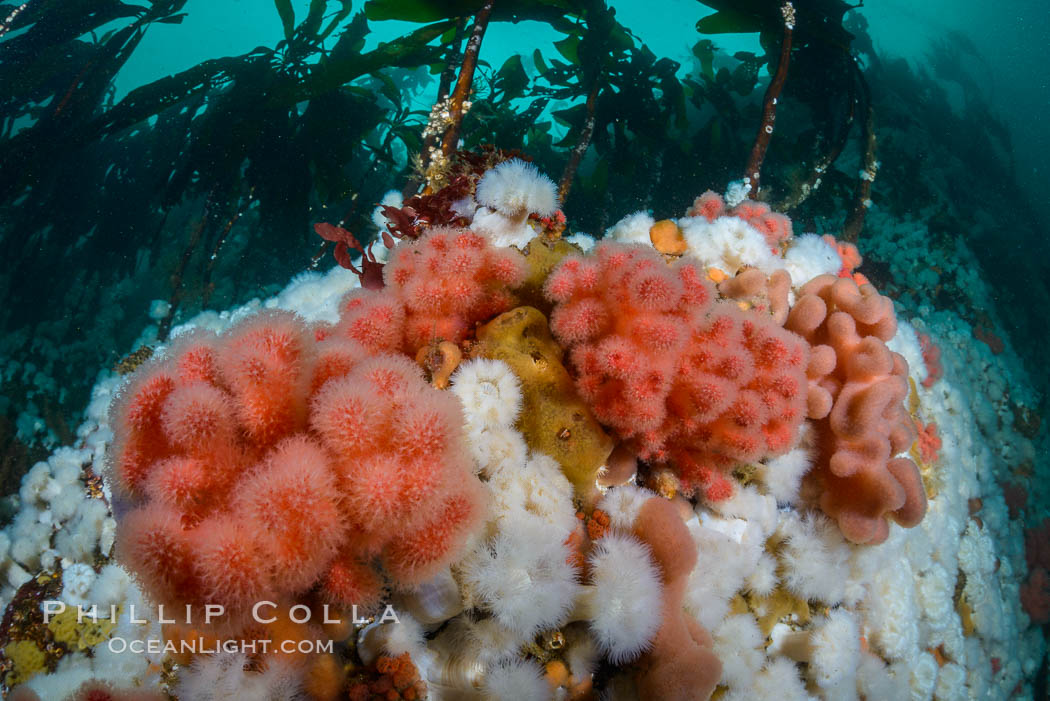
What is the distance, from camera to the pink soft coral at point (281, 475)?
160cm

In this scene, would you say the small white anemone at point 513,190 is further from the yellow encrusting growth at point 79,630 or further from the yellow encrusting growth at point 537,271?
the yellow encrusting growth at point 79,630

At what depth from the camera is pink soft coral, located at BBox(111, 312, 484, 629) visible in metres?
1.60

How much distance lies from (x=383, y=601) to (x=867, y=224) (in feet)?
32.9

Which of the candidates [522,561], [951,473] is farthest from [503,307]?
[951,473]

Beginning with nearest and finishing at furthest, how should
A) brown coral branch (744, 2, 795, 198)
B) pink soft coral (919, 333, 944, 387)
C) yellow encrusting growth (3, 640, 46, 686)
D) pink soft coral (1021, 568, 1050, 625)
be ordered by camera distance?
1. yellow encrusting growth (3, 640, 46, 686)
2. pink soft coral (919, 333, 944, 387)
3. brown coral branch (744, 2, 795, 198)
4. pink soft coral (1021, 568, 1050, 625)

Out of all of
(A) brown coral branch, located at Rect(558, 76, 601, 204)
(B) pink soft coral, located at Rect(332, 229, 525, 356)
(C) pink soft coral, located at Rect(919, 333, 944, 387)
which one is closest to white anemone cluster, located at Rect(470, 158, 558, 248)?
A: (B) pink soft coral, located at Rect(332, 229, 525, 356)

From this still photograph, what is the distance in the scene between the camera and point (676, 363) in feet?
8.05

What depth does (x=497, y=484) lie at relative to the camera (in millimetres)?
2209

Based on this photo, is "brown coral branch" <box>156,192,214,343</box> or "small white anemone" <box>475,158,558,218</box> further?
"brown coral branch" <box>156,192,214,343</box>

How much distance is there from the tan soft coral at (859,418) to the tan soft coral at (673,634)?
128 cm

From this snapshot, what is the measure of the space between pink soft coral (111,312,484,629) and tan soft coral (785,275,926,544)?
92.0 inches

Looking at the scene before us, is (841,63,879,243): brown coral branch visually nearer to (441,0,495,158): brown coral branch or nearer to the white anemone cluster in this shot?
(441,0,495,158): brown coral branch

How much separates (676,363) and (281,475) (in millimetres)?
1851

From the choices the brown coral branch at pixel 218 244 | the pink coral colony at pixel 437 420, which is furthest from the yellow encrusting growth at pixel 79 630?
the brown coral branch at pixel 218 244
